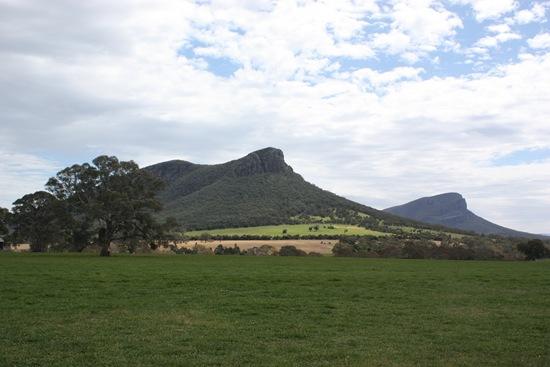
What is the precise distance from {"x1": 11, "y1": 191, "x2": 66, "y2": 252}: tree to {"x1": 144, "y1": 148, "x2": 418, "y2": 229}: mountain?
209 feet

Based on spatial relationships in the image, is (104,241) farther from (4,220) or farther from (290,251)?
(290,251)

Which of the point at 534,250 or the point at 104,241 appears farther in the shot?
the point at 534,250

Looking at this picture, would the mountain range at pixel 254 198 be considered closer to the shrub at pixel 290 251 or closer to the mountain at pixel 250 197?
the mountain at pixel 250 197

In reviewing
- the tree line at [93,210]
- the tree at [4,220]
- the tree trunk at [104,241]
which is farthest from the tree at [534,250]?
the tree at [4,220]

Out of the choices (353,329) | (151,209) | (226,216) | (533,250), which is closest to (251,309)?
(353,329)

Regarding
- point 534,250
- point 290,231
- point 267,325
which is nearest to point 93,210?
point 267,325

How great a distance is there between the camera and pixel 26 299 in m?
19.6

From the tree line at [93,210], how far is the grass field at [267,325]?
35184 mm

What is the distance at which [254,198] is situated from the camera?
154000mm

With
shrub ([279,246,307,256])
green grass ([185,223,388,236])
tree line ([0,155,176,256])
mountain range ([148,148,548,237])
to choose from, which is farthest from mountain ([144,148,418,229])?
tree line ([0,155,176,256])

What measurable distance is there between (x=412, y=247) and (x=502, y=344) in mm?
68702

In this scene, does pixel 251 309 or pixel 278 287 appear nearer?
pixel 251 309

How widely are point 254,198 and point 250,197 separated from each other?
169 centimetres

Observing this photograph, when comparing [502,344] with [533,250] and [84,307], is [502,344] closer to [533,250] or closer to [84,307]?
[84,307]
